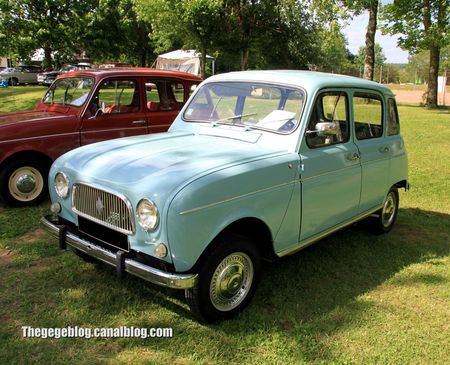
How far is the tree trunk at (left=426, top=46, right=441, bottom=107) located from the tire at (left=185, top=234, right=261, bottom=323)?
23.3 metres

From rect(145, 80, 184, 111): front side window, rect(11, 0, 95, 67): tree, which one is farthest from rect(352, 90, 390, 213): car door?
rect(11, 0, 95, 67): tree

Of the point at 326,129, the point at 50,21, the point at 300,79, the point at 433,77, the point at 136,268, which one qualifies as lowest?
the point at 136,268

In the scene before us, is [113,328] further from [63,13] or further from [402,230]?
[63,13]

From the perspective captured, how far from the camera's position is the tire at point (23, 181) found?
5.90 m

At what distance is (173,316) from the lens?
11.5 ft

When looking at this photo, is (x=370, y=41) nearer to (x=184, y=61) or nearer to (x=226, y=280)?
(x=184, y=61)

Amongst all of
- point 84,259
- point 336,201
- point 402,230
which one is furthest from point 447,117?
point 84,259

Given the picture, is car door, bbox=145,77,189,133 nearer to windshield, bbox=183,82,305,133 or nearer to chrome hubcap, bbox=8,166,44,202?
chrome hubcap, bbox=8,166,44,202

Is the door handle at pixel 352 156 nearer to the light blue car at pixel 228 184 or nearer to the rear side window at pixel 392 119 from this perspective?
the light blue car at pixel 228 184

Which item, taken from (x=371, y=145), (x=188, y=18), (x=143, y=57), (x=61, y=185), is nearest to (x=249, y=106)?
(x=371, y=145)

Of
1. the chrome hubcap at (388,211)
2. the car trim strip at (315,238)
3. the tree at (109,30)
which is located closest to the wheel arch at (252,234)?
the car trim strip at (315,238)

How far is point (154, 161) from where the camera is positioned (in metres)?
3.40

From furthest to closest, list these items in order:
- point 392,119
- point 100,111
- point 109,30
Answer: point 109,30 → point 100,111 → point 392,119

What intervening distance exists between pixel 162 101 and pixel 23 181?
8.13 ft
